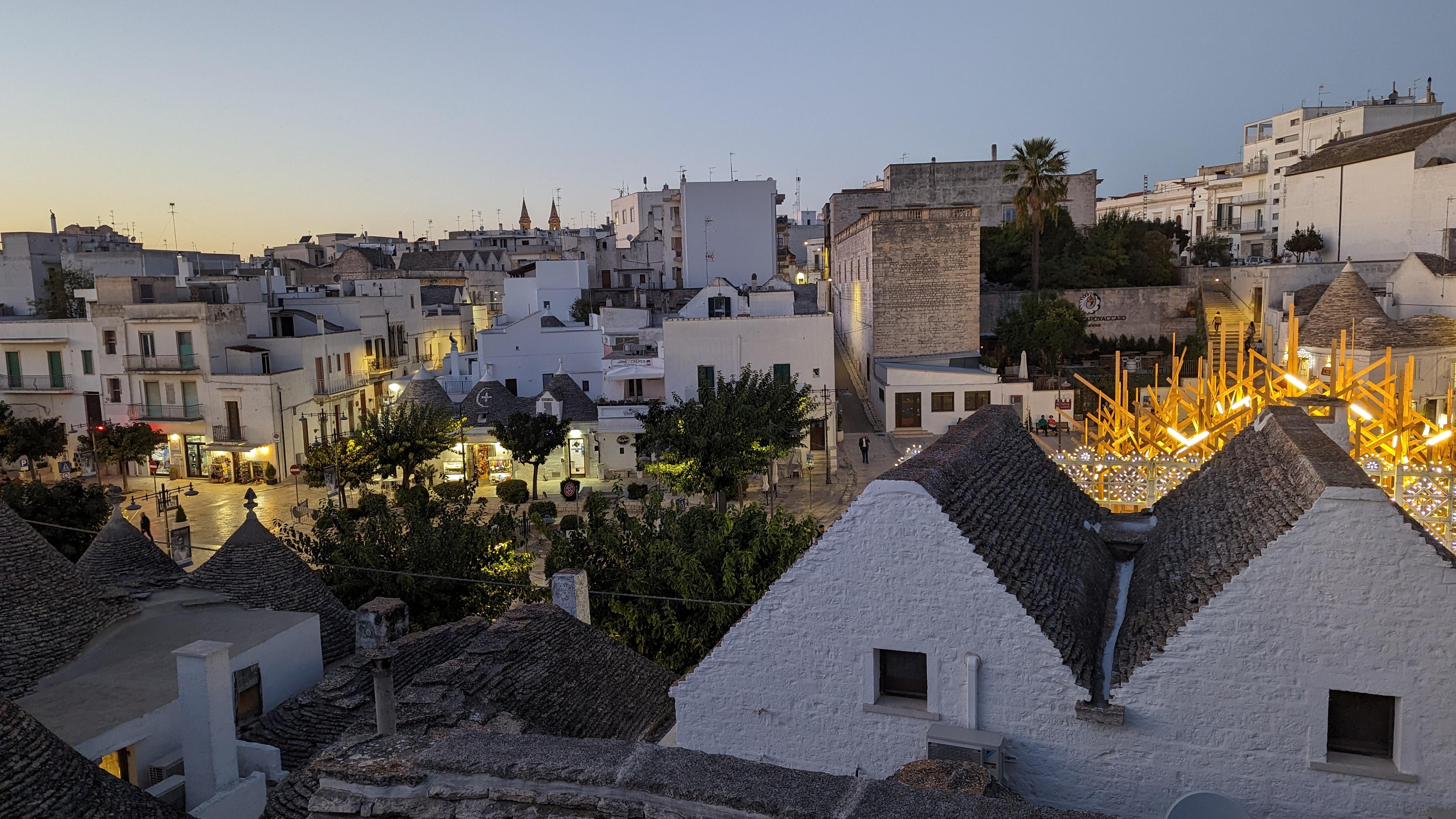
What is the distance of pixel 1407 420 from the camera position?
53.9 feet

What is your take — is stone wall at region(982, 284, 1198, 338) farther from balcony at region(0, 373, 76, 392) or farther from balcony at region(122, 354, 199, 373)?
balcony at region(0, 373, 76, 392)

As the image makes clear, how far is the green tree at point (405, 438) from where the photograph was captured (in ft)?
93.5

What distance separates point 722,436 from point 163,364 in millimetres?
22407

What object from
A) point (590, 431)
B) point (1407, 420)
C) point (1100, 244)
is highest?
point (1100, 244)

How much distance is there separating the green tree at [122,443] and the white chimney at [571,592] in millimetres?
25286

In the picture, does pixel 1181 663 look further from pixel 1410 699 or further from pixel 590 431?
pixel 590 431

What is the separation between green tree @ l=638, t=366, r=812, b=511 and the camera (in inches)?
977

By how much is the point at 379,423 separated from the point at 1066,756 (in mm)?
26462

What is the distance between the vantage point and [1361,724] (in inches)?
266

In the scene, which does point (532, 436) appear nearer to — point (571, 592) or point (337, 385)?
point (337, 385)

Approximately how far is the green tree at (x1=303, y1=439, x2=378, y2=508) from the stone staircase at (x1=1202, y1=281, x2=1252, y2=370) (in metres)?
33.9

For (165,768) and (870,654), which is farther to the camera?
(165,768)

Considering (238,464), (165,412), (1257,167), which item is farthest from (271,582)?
(1257,167)

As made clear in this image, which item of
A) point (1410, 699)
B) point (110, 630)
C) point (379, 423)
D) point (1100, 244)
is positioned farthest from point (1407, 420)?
point (1100, 244)
